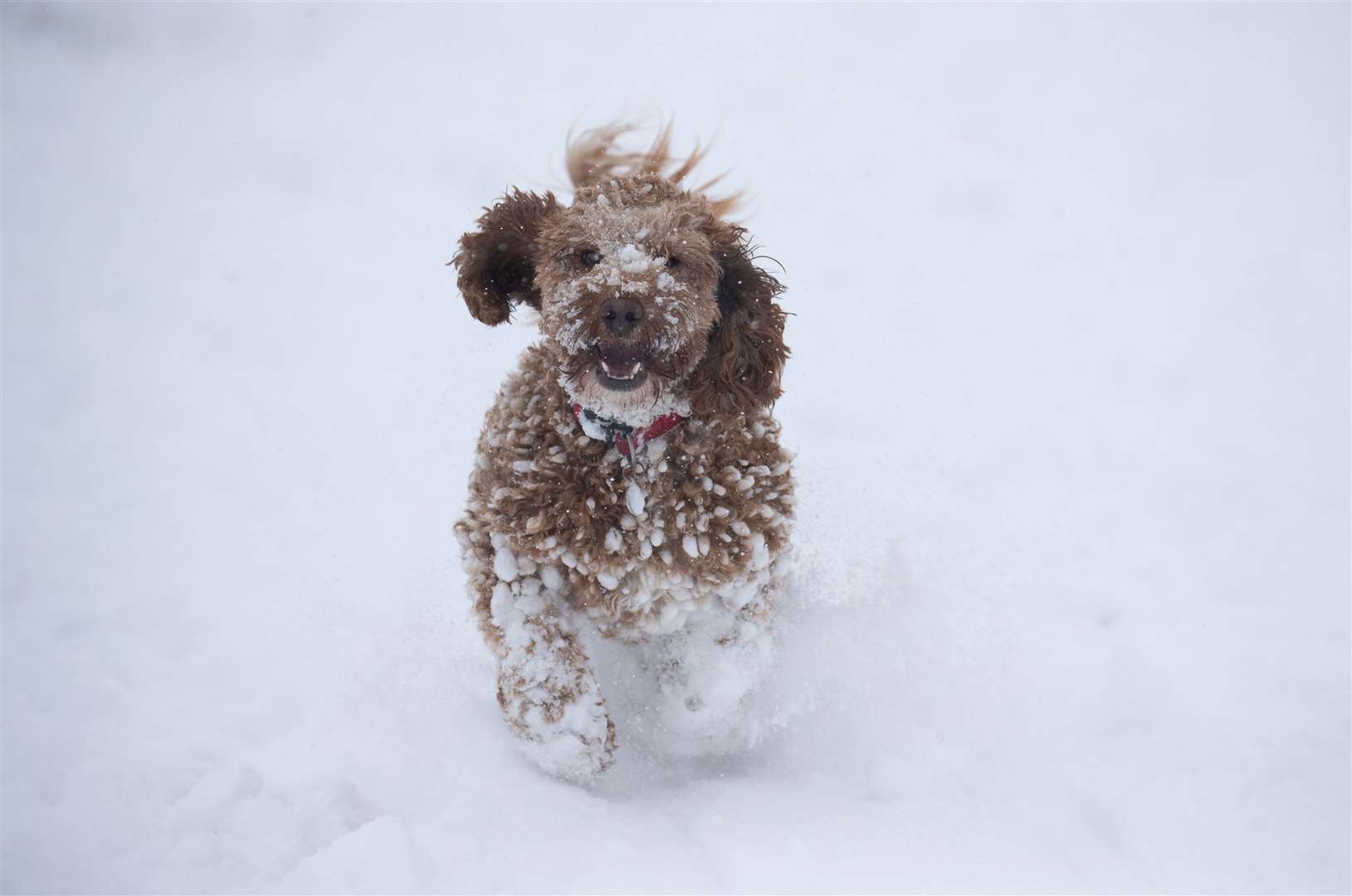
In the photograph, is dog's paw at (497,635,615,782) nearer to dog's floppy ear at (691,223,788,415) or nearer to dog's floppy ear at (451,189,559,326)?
dog's floppy ear at (691,223,788,415)

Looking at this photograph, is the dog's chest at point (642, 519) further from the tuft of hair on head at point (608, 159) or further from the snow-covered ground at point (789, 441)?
the tuft of hair on head at point (608, 159)

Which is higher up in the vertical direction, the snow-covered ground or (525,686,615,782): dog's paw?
the snow-covered ground

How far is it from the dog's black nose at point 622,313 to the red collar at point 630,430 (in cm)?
40

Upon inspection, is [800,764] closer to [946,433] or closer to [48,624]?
[946,433]

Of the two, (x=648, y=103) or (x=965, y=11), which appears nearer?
(x=648, y=103)

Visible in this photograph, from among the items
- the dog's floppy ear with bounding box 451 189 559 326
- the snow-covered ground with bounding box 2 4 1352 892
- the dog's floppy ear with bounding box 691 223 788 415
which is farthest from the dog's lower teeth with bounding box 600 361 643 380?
the snow-covered ground with bounding box 2 4 1352 892

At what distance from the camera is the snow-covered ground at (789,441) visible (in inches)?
127

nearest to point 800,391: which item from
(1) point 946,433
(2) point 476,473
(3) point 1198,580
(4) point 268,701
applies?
(1) point 946,433

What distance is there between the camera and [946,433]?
527cm

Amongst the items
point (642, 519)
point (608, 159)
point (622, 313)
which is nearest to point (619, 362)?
point (622, 313)

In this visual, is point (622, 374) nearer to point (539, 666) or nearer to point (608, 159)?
point (539, 666)

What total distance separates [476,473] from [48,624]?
6.44ft

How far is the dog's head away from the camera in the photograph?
8.77 feet

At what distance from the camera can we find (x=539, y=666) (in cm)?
310
